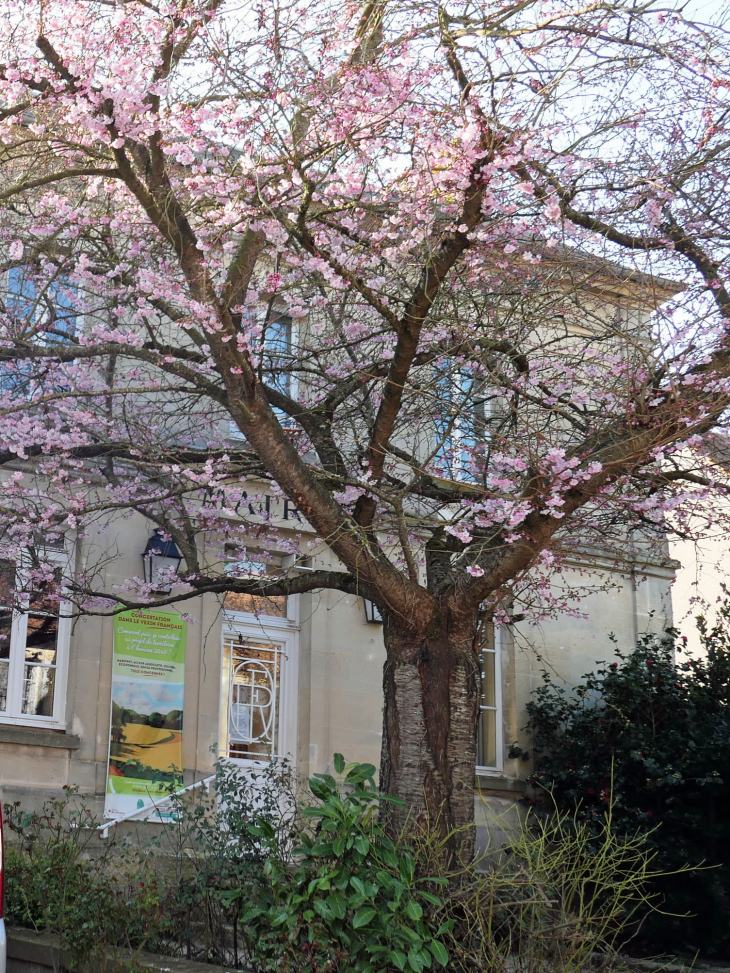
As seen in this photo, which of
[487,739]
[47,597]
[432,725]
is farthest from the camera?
[487,739]

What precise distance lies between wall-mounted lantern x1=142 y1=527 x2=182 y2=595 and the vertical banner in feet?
1.31

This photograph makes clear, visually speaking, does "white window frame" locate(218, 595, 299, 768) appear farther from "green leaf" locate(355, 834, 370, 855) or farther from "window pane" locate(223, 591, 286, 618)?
"green leaf" locate(355, 834, 370, 855)

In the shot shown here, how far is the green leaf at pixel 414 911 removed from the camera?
536cm

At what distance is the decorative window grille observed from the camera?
11.6 m

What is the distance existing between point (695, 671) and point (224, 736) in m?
5.01

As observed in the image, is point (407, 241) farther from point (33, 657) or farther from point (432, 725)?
point (33, 657)

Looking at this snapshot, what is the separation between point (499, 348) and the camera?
8.04m

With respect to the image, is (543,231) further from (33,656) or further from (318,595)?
(33,656)

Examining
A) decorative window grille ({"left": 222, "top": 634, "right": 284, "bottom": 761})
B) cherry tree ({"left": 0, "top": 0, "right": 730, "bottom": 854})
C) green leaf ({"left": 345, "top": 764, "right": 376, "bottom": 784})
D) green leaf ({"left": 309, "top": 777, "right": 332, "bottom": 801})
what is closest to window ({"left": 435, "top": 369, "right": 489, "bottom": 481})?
cherry tree ({"left": 0, "top": 0, "right": 730, "bottom": 854})

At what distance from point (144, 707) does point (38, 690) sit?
1.04m

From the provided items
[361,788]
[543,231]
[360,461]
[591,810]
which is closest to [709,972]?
[591,810]

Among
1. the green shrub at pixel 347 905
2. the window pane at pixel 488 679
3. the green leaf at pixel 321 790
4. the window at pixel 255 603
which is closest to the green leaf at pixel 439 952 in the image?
the green shrub at pixel 347 905

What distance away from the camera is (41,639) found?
34.4 feet

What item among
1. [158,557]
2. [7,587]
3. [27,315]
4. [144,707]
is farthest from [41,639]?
[27,315]
